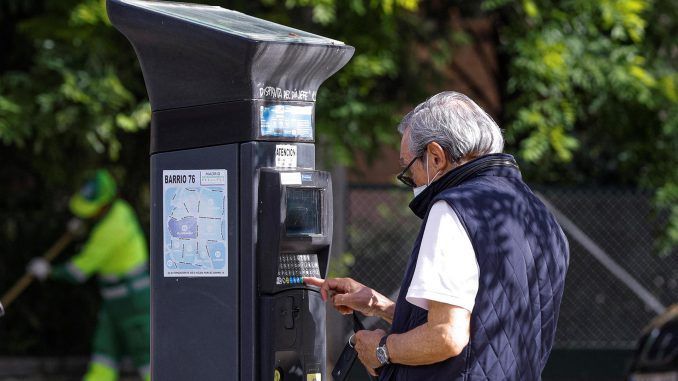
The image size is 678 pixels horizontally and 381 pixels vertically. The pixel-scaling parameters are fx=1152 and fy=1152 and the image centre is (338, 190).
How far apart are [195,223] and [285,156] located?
15.2 inches

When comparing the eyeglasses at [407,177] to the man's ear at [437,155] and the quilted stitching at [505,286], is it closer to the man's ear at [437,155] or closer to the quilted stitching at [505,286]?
the man's ear at [437,155]

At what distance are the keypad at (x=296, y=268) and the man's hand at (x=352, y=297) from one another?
4 cm

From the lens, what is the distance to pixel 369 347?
3.61 meters

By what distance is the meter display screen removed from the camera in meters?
3.88

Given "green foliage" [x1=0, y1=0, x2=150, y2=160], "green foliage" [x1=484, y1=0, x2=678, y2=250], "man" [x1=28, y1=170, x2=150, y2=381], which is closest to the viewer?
"man" [x1=28, y1=170, x2=150, y2=381]

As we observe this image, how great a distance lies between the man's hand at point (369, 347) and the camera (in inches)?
141

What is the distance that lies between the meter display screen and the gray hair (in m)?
0.51

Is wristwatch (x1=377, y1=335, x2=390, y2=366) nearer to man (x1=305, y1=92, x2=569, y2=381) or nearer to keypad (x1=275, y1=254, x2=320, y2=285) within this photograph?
man (x1=305, y1=92, x2=569, y2=381)

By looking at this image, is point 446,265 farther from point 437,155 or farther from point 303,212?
point 303,212

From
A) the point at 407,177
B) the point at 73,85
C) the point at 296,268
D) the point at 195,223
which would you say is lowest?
the point at 296,268

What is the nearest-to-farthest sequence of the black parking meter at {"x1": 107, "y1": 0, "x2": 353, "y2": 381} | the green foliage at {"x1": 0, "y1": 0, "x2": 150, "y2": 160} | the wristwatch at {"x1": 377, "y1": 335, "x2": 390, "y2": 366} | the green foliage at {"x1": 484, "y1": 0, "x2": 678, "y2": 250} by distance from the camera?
the wristwatch at {"x1": 377, "y1": 335, "x2": 390, "y2": 366} < the black parking meter at {"x1": 107, "y1": 0, "x2": 353, "y2": 381} < the green foliage at {"x1": 0, "y1": 0, "x2": 150, "y2": 160} < the green foliage at {"x1": 484, "y1": 0, "x2": 678, "y2": 250}

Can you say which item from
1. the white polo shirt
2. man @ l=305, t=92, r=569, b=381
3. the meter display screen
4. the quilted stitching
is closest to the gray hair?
man @ l=305, t=92, r=569, b=381

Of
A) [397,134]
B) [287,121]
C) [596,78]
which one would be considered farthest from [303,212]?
[596,78]

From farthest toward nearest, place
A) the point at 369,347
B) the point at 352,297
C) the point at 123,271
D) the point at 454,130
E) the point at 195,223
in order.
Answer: the point at 123,271, the point at 195,223, the point at 352,297, the point at 369,347, the point at 454,130
